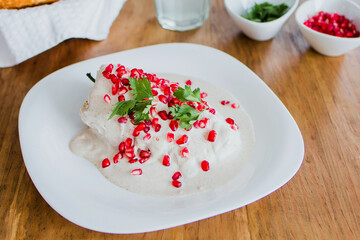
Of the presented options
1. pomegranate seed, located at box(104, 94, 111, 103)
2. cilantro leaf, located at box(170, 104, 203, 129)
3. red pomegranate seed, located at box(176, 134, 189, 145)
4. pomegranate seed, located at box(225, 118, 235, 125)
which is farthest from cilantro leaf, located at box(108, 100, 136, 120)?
pomegranate seed, located at box(225, 118, 235, 125)

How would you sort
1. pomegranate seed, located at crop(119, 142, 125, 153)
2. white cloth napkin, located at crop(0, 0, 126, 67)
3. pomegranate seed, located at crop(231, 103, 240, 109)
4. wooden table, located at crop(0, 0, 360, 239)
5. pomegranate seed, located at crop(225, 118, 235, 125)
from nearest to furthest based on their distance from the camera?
wooden table, located at crop(0, 0, 360, 239) → pomegranate seed, located at crop(119, 142, 125, 153) → pomegranate seed, located at crop(225, 118, 235, 125) → pomegranate seed, located at crop(231, 103, 240, 109) → white cloth napkin, located at crop(0, 0, 126, 67)

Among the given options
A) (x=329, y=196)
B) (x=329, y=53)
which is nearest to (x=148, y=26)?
(x=329, y=53)

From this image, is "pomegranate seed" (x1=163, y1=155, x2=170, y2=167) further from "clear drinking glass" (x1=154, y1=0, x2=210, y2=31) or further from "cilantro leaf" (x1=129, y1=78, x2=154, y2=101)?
"clear drinking glass" (x1=154, y1=0, x2=210, y2=31)

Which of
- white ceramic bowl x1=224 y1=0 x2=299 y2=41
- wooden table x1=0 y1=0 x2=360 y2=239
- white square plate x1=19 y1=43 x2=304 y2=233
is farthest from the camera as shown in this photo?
white ceramic bowl x1=224 y1=0 x2=299 y2=41

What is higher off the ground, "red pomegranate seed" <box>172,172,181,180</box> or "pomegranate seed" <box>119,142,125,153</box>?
"pomegranate seed" <box>119,142,125,153</box>

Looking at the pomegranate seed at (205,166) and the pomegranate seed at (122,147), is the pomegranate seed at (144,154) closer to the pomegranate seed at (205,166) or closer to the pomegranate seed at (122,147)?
the pomegranate seed at (122,147)

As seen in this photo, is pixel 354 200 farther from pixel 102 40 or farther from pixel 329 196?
pixel 102 40
